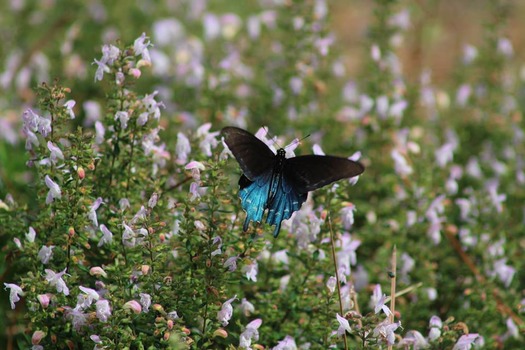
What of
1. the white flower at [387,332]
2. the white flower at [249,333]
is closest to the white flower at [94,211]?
the white flower at [249,333]

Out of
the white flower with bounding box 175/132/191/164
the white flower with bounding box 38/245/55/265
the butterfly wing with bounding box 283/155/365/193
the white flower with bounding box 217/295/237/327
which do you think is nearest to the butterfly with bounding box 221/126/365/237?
the butterfly wing with bounding box 283/155/365/193

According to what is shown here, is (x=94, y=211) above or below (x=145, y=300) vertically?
above

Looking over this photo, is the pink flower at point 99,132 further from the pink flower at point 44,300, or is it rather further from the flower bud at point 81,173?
the pink flower at point 44,300

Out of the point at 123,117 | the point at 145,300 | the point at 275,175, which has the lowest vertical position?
the point at 145,300

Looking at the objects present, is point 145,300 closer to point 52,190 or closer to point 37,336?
point 37,336

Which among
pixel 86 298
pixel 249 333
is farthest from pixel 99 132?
pixel 249 333

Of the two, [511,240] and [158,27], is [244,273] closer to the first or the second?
[511,240]
